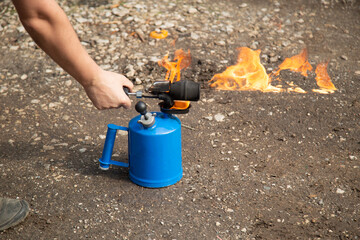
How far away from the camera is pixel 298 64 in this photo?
4727mm

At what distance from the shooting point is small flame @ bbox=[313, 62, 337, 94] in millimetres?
4324

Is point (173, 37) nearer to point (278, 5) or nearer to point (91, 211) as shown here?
point (278, 5)

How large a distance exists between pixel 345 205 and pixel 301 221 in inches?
15.1

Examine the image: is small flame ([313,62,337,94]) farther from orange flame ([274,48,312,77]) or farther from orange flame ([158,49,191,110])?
orange flame ([158,49,191,110])

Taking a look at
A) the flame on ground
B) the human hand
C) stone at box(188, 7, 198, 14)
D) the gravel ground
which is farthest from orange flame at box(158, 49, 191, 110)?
the human hand

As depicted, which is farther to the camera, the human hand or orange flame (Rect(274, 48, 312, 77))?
orange flame (Rect(274, 48, 312, 77))

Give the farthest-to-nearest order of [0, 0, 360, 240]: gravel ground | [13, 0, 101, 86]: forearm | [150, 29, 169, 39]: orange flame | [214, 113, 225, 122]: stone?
[150, 29, 169, 39]: orange flame
[214, 113, 225, 122]: stone
[0, 0, 360, 240]: gravel ground
[13, 0, 101, 86]: forearm

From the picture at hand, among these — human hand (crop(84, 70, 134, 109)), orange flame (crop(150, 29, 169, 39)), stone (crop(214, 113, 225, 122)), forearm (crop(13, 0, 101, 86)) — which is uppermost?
forearm (crop(13, 0, 101, 86))

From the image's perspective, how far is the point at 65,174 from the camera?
128 inches

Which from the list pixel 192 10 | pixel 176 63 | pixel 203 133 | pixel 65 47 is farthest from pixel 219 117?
pixel 192 10

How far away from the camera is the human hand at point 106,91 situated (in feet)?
7.75

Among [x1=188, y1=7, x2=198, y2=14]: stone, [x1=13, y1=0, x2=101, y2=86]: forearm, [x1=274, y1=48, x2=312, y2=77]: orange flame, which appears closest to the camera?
[x1=13, y1=0, x2=101, y2=86]: forearm

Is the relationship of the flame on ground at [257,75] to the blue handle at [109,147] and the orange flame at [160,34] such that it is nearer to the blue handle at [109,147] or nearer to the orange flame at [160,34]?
the orange flame at [160,34]

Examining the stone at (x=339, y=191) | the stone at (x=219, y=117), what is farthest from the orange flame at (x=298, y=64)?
the stone at (x=339, y=191)
